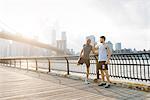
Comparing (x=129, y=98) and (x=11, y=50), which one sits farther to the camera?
(x=11, y=50)

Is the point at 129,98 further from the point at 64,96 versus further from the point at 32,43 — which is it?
the point at 32,43

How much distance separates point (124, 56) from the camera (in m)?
7.30

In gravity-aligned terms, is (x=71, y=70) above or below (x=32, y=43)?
below

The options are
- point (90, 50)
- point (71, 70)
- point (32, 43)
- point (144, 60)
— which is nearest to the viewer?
point (144, 60)

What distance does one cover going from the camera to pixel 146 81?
22.3 feet

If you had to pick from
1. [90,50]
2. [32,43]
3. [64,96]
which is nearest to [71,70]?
[90,50]

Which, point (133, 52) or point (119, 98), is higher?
point (133, 52)

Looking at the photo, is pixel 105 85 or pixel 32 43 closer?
pixel 105 85

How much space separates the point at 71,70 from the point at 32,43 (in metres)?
45.8

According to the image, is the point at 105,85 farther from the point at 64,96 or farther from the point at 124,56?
the point at 64,96

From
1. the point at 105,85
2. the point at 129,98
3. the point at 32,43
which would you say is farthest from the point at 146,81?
the point at 32,43

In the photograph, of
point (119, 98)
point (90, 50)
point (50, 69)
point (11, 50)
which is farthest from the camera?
point (11, 50)

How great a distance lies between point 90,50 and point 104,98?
318 cm

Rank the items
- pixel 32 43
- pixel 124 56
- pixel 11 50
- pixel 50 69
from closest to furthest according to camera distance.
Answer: pixel 124 56 < pixel 50 69 < pixel 32 43 < pixel 11 50
